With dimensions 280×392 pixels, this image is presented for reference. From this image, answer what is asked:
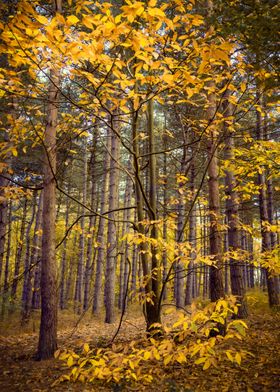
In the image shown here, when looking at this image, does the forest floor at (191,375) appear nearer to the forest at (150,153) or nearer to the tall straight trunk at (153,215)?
the forest at (150,153)

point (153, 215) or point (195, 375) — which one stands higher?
point (153, 215)

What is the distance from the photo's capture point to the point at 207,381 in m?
4.34

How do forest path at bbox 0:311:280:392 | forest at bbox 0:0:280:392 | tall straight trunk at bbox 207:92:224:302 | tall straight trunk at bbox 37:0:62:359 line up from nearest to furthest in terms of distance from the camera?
forest at bbox 0:0:280:392 < forest path at bbox 0:311:280:392 < tall straight trunk at bbox 207:92:224:302 < tall straight trunk at bbox 37:0:62:359

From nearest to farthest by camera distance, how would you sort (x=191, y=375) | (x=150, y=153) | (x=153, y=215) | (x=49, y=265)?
(x=150, y=153), (x=153, y=215), (x=191, y=375), (x=49, y=265)

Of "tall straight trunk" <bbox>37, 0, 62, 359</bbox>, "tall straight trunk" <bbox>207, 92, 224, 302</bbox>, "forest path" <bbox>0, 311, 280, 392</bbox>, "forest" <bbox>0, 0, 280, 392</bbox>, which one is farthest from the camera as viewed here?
"tall straight trunk" <bbox>37, 0, 62, 359</bbox>

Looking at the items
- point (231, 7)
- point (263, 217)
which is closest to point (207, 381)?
point (231, 7)

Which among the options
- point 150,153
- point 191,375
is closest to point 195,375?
point 191,375

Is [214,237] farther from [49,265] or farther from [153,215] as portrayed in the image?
[49,265]

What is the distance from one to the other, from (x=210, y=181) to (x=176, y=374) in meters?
4.02

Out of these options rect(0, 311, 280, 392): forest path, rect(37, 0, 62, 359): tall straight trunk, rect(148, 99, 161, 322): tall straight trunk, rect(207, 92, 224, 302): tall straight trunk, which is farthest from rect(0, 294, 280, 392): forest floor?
rect(207, 92, 224, 302): tall straight trunk

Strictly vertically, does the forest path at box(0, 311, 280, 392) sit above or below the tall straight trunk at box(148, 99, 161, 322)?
below

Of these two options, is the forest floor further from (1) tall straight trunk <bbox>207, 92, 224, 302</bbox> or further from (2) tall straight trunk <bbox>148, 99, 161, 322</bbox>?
(1) tall straight trunk <bbox>207, 92, 224, 302</bbox>

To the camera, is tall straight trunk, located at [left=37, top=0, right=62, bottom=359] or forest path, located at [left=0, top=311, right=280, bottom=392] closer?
forest path, located at [left=0, top=311, right=280, bottom=392]

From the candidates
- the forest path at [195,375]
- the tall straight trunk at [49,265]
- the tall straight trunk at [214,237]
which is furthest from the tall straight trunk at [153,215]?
the tall straight trunk at [49,265]
